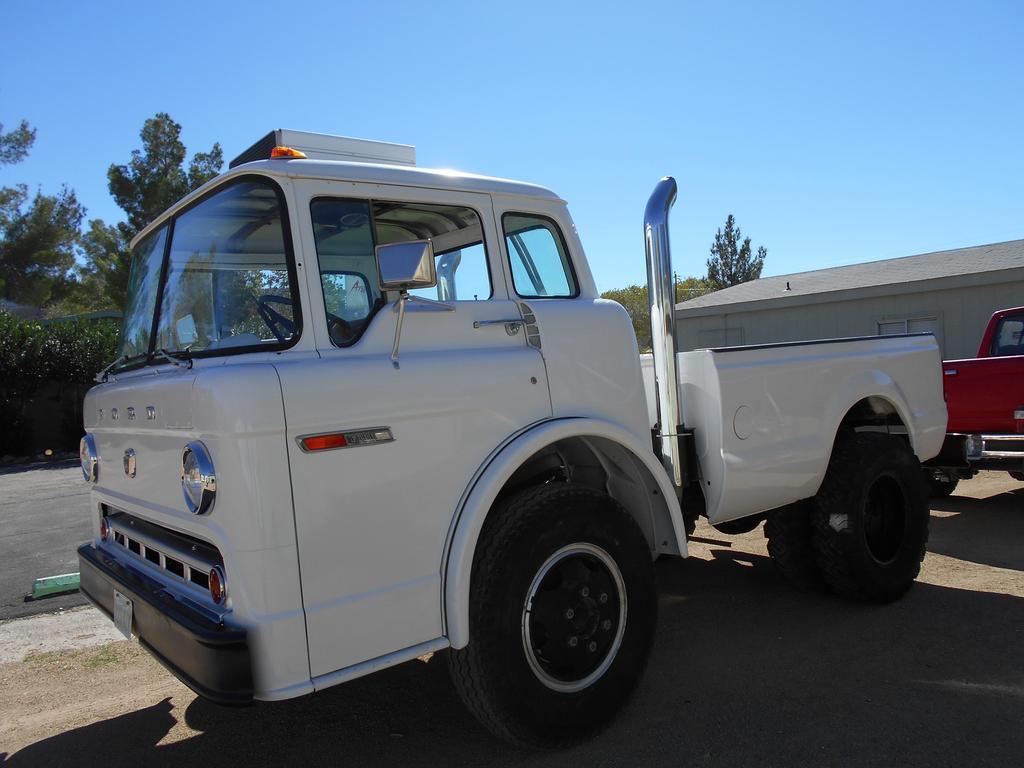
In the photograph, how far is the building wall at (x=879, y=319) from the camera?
14.6 m

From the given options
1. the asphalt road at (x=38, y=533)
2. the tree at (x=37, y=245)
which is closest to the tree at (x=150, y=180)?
the tree at (x=37, y=245)

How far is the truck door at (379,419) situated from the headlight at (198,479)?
0.87 feet

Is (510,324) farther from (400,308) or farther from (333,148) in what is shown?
(333,148)

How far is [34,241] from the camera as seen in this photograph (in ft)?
94.3

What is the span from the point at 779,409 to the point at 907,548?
5.04ft

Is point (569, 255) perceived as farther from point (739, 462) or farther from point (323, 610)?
point (323, 610)

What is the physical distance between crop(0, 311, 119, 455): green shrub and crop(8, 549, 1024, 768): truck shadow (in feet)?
53.7

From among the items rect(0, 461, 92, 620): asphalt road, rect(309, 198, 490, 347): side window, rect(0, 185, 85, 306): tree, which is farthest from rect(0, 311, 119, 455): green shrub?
rect(309, 198, 490, 347): side window

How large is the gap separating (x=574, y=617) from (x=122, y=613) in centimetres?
175

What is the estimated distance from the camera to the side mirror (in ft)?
8.61

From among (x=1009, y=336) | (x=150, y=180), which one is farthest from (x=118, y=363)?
(x=150, y=180)

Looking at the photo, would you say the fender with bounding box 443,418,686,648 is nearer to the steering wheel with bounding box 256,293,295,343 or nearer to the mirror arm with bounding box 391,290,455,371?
the mirror arm with bounding box 391,290,455,371

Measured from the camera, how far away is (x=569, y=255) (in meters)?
3.63

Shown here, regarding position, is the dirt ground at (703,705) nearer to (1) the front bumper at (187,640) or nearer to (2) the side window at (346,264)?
(1) the front bumper at (187,640)
